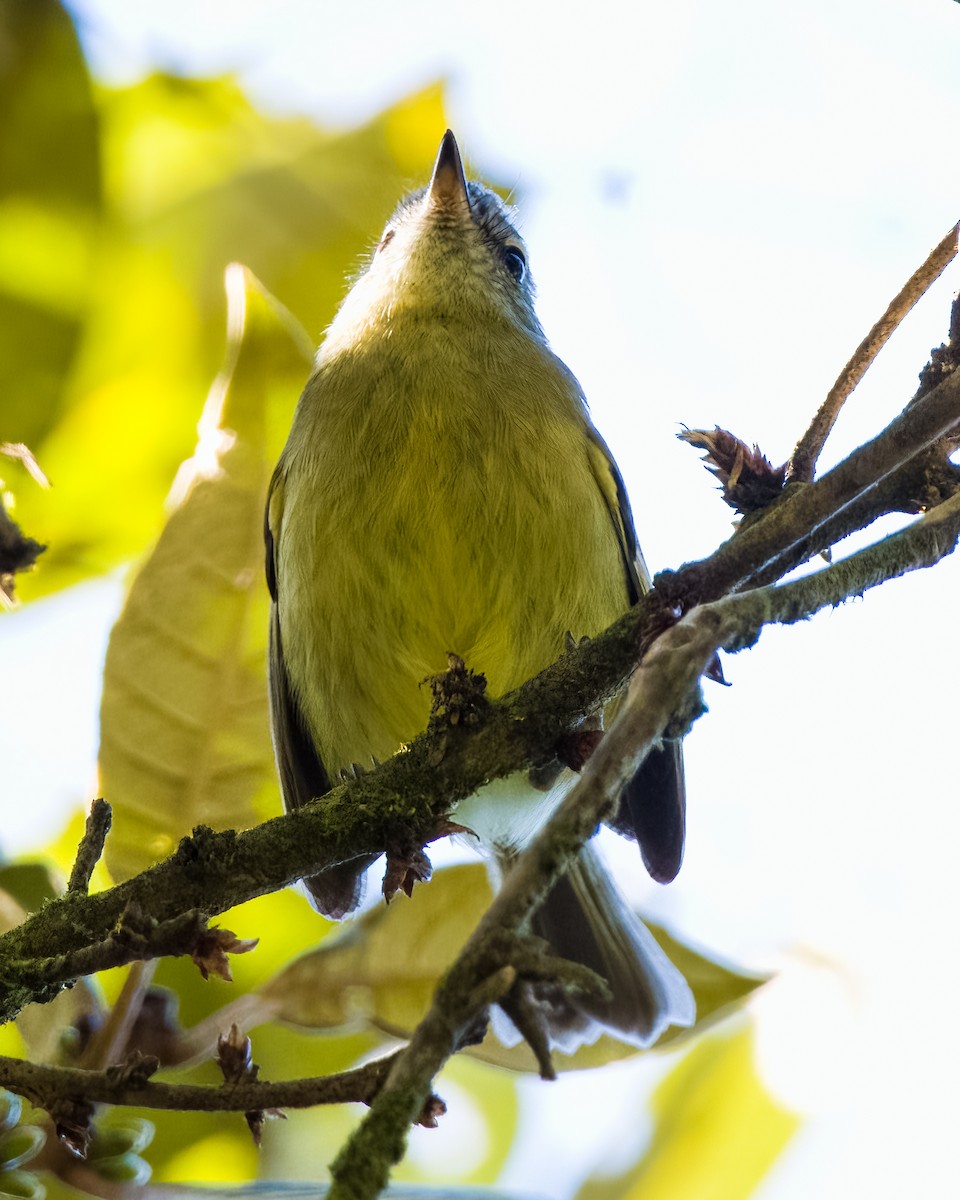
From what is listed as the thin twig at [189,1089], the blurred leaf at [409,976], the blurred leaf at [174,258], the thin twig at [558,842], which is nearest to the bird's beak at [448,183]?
the blurred leaf at [174,258]

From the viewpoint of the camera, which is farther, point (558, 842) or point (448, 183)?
point (448, 183)

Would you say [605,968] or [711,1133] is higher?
[605,968]

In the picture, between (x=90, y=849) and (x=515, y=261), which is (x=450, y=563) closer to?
(x=90, y=849)

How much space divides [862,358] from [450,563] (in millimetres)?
1322

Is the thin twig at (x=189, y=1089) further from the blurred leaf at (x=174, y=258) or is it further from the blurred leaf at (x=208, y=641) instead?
the blurred leaf at (x=174, y=258)

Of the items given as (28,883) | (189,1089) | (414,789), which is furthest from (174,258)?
(189,1089)

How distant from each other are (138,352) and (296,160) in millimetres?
758

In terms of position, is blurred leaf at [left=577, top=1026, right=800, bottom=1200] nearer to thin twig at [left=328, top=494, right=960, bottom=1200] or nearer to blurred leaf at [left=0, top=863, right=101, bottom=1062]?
blurred leaf at [left=0, top=863, right=101, bottom=1062]

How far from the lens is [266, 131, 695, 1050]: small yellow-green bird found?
307 cm

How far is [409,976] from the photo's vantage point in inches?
111

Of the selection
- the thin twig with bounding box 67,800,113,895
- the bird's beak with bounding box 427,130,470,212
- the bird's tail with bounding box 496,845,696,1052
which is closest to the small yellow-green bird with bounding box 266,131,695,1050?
the bird's tail with bounding box 496,845,696,1052

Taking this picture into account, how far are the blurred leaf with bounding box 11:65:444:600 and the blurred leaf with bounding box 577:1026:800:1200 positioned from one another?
6.35ft

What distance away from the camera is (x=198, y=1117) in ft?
9.11

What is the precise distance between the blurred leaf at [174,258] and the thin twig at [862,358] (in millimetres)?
1466
